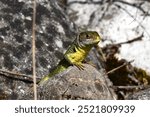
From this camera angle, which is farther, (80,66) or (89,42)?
(89,42)

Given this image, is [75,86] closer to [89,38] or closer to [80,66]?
[80,66]

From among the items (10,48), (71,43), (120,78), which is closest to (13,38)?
(10,48)

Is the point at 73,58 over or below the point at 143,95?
over

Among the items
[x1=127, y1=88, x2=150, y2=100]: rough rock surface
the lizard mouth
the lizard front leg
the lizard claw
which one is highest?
the lizard mouth

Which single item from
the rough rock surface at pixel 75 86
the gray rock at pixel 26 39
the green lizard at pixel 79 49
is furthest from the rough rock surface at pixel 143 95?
the gray rock at pixel 26 39

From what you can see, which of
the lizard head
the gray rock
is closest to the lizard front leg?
the lizard head

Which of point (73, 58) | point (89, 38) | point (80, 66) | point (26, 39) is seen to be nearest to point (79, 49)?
point (73, 58)

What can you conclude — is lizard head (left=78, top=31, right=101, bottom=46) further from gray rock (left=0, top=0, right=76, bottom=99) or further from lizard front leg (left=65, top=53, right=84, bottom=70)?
gray rock (left=0, top=0, right=76, bottom=99)

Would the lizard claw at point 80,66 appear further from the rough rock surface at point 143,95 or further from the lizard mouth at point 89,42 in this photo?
the rough rock surface at point 143,95
